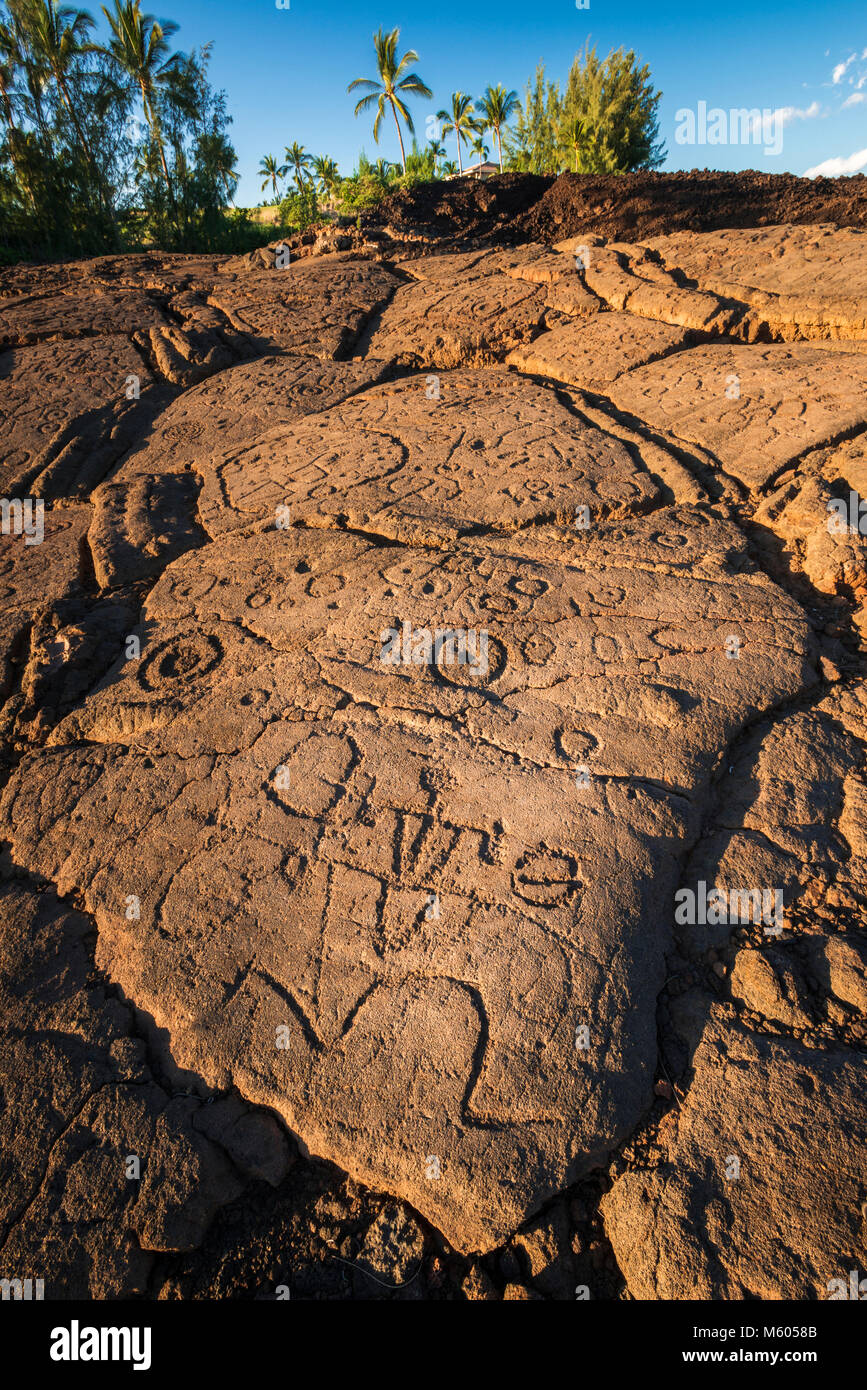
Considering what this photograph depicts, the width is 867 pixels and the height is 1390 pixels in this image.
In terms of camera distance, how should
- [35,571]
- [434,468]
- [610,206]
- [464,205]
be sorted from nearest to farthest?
[35,571] → [434,468] → [610,206] → [464,205]

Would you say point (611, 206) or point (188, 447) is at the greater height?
point (611, 206)

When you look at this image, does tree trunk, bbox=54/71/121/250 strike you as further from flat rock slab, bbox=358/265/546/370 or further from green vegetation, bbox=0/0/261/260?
flat rock slab, bbox=358/265/546/370

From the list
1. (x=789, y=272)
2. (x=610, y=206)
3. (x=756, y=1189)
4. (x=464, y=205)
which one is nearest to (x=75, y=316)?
(x=464, y=205)

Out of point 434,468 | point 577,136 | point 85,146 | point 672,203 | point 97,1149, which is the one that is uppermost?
point 577,136

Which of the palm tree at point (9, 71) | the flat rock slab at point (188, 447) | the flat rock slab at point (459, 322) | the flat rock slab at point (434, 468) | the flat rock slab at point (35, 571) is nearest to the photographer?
the flat rock slab at point (35, 571)

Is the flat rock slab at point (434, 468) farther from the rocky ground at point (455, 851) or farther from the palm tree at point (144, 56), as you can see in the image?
the palm tree at point (144, 56)

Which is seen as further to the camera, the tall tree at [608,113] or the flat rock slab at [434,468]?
the tall tree at [608,113]

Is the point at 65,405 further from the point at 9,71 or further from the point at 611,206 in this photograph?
the point at 9,71

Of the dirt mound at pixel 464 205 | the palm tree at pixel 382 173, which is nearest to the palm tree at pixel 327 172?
the palm tree at pixel 382 173
